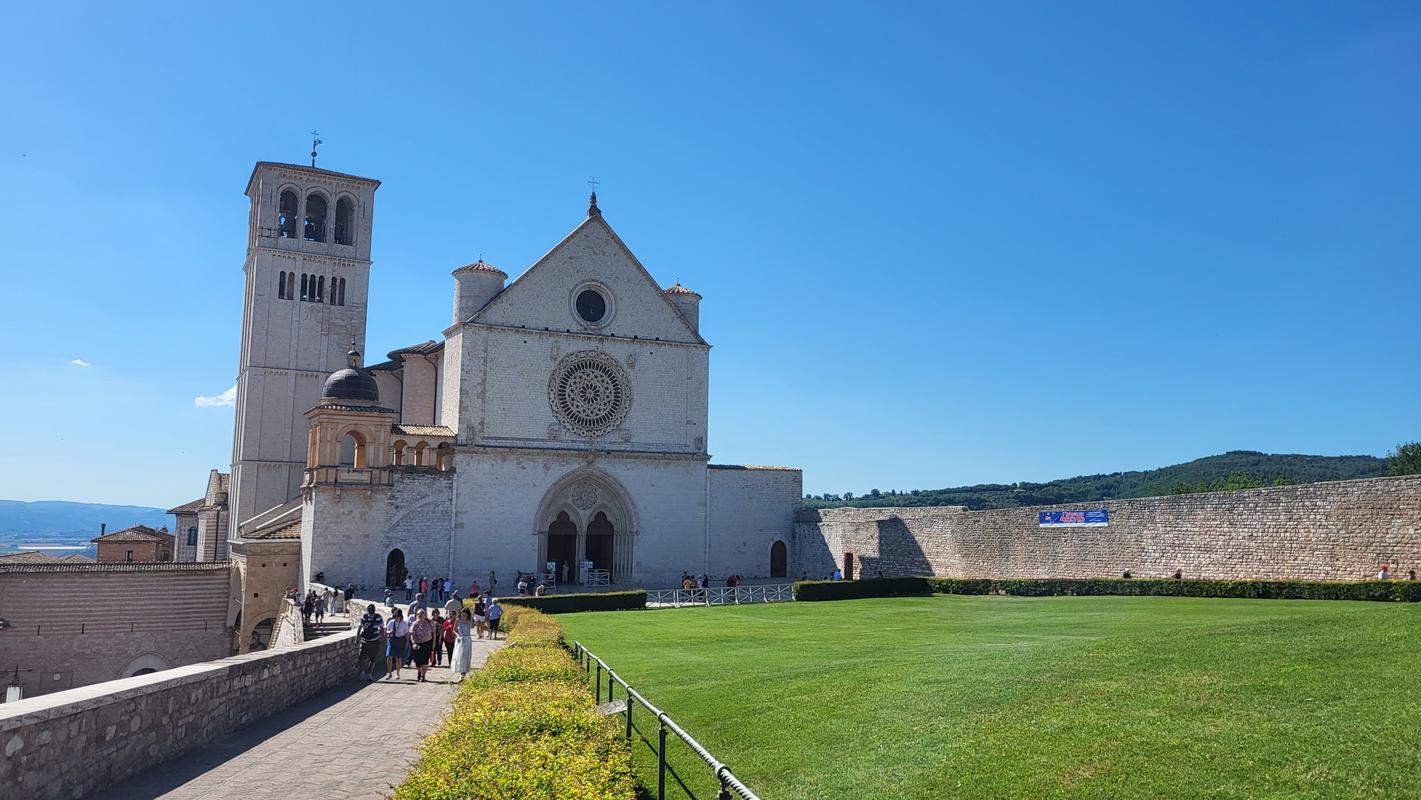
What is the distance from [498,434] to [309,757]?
3257 cm

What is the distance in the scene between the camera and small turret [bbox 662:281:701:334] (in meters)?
49.8

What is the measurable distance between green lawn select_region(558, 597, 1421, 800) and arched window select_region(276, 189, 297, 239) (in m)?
44.9

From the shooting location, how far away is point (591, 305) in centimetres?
4672

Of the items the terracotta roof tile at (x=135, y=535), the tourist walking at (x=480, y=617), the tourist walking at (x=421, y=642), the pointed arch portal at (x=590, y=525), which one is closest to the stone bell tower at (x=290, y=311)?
the pointed arch portal at (x=590, y=525)

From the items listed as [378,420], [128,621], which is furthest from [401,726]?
[128,621]

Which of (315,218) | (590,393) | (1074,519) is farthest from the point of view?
(315,218)

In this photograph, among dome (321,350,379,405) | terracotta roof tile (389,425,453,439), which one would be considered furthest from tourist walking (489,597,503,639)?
dome (321,350,379,405)

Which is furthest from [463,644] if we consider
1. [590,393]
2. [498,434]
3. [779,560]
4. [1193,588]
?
[779,560]

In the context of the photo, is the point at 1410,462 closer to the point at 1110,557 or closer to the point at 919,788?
the point at 1110,557

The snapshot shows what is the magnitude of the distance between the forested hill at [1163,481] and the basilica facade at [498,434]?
3734 cm

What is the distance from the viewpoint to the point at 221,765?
36.0 feet

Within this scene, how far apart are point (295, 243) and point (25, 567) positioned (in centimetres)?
2055

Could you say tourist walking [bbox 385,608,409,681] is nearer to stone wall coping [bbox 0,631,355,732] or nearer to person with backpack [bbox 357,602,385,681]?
person with backpack [bbox 357,602,385,681]

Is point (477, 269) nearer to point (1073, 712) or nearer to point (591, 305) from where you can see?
point (591, 305)
